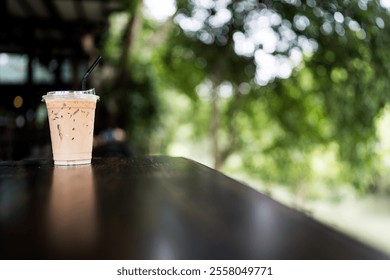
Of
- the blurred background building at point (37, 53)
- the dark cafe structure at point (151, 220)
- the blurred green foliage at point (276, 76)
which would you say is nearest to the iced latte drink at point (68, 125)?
the dark cafe structure at point (151, 220)

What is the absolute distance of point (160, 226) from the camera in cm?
41

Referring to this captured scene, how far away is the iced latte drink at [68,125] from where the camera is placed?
1.10 metres

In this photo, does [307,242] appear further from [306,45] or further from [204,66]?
[204,66]

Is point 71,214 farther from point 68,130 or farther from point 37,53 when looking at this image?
point 37,53

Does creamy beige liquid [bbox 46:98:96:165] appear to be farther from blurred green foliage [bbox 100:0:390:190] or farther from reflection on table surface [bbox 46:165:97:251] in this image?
blurred green foliage [bbox 100:0:390:190]

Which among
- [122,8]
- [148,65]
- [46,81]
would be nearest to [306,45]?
[122,8]

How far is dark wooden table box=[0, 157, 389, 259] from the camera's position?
0.34 metres

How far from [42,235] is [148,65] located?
10.00 metres

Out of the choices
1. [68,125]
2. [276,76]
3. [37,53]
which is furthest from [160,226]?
[37,53]

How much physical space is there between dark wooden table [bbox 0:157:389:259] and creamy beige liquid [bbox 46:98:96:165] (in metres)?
0.44

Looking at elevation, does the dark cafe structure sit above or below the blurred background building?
below

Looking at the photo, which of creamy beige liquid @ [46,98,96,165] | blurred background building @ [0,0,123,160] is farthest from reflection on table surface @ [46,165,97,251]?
blurred background building @ [0,0,123,160]

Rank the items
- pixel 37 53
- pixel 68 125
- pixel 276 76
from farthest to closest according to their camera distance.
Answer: pixel 37 53 → pixel 276 76 → pixel 68 125

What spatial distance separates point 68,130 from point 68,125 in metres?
0.01
